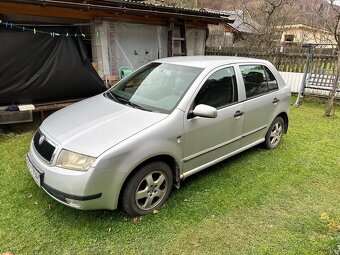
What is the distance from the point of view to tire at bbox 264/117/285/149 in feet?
15.9

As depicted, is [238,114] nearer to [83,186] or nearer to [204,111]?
[204,111]

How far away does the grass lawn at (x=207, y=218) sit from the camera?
2756 mm

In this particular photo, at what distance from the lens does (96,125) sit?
3.03 m

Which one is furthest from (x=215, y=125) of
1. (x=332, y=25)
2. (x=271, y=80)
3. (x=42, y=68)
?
(x=332, y=25)

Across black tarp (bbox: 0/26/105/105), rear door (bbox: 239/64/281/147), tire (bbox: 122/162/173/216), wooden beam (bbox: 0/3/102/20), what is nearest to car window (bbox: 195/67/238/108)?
rear door (bbox: 239/64/281/147)

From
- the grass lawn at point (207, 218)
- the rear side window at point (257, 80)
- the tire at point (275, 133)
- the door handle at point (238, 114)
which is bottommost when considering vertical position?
the grass lawn at point (207, 218)

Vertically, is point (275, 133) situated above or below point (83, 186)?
below

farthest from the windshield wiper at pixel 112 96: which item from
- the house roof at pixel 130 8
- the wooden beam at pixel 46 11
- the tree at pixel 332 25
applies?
the tree at pixel 332 25

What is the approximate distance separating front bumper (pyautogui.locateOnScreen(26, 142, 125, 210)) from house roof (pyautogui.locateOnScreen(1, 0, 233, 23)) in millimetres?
4255

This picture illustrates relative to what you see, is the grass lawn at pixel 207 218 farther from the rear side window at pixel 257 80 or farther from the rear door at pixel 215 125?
the rear side window at pixel 257 80

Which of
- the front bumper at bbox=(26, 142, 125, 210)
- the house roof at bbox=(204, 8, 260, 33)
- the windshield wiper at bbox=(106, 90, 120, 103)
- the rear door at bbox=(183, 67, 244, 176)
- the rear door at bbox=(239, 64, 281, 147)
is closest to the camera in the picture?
the front bumper at bbox=(26, 142, 125, 210)

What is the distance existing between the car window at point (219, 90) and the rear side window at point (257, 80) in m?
0.30

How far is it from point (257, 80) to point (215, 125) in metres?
1.32

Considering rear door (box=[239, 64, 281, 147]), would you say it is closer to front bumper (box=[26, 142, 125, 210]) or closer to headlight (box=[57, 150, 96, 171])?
front bumper (box=[26, 142, 125, 210])
